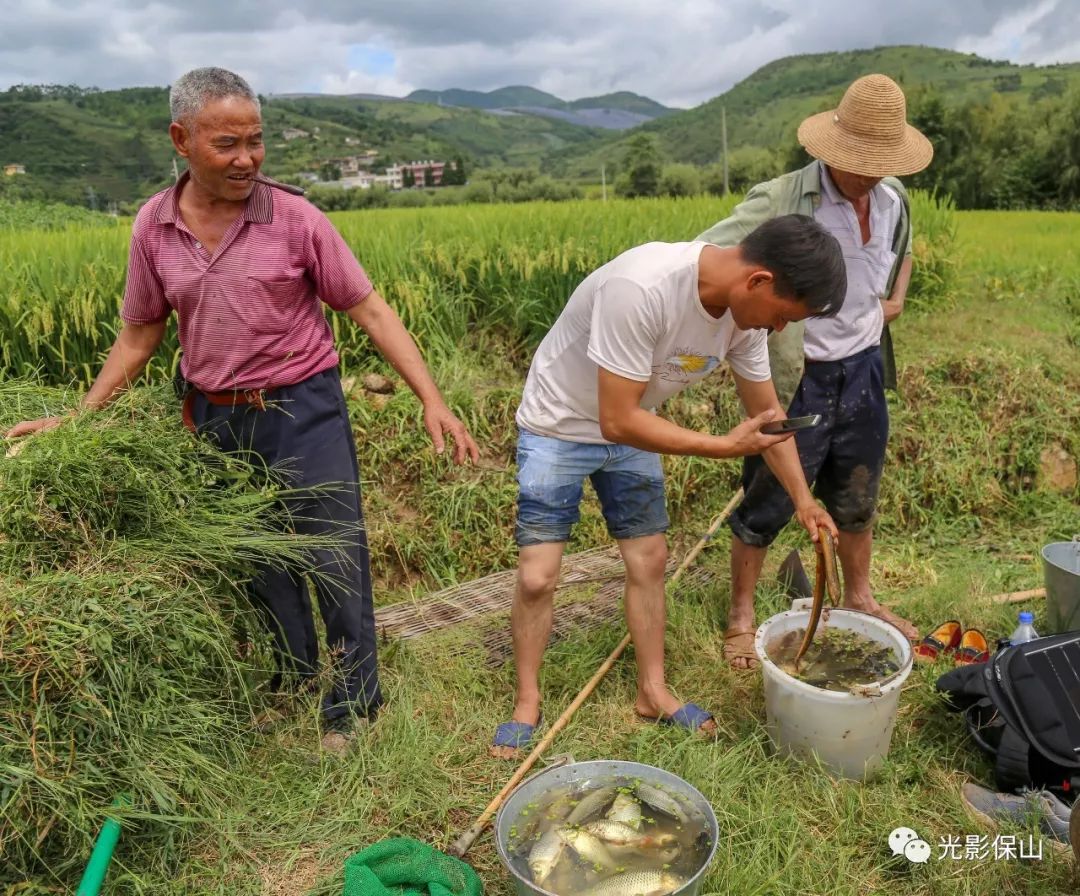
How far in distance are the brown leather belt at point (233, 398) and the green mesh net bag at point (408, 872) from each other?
108cm

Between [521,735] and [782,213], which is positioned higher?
[782,213]

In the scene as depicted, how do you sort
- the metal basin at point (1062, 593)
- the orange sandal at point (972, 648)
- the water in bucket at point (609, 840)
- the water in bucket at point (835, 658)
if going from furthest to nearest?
the orange sandal at point (972, 648) → the metal basin at point (1062, 593) → the water in bucket at point (835, 658) → the water in bucket at point (609, 840)

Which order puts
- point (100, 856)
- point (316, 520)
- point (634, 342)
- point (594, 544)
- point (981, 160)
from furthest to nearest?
1. point (981, 160)
2. point (594, 544)
3. point (316, 520)
4. point (634, 342)
5. point (100, 856)

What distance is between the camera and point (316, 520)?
216 centimetres

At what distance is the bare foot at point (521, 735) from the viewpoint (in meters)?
2.28

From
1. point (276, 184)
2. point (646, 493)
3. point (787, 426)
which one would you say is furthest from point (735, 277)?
point (276, 184)

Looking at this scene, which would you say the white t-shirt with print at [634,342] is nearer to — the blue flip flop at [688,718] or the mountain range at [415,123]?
the blue flip flop at [688,718]

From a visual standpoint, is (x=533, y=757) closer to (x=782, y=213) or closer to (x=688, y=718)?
(x=688, y=718)

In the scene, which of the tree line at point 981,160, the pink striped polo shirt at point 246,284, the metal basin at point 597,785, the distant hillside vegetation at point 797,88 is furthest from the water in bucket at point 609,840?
the distant hillside vegetation at point 797,88

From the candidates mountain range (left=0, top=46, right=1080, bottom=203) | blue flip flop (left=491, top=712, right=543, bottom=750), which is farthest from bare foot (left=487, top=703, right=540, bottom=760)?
mountain range (left=0, top=46, right=1080, bottom=203)

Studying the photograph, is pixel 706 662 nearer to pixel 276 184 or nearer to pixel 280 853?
pixel 280 853

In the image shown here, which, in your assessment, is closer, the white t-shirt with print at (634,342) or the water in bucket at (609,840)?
the water in bucket at (609,840)

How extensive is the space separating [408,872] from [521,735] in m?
0.63

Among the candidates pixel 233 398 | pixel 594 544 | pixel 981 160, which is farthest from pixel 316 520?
pixel 981 160
